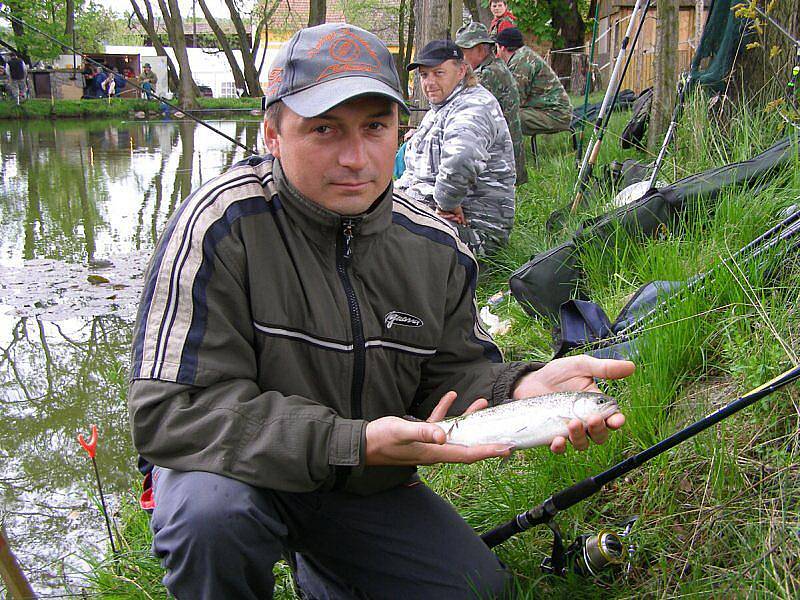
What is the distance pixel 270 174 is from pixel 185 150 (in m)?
16.4

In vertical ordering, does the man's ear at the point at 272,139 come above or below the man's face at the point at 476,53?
below

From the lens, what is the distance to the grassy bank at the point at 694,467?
240 cm

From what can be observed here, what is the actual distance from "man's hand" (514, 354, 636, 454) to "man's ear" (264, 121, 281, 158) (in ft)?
3.42

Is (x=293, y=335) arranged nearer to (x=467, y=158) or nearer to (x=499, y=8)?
(x=467, y=158)

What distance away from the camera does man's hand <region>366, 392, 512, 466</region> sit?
2113mm

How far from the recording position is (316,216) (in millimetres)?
2469

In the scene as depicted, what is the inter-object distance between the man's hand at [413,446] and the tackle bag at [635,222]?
8.37ft

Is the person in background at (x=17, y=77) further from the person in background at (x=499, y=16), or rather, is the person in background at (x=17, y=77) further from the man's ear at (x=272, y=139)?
the man's ear at (x=272, y=139)

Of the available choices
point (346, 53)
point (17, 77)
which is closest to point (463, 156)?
point (346, 53)

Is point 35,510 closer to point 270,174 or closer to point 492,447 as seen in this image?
point 270,174

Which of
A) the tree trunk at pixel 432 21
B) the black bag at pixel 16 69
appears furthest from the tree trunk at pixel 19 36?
the tree trunk at pixel 432 21

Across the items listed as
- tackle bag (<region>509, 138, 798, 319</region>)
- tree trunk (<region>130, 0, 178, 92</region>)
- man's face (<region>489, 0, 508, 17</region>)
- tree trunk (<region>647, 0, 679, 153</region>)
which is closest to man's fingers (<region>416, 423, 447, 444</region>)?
tackle bag (<region>509, 138, 798, 319</region>)

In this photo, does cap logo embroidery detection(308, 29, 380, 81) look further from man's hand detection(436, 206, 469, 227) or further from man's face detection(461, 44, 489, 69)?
man's face detection(461, 44, 489, 69)

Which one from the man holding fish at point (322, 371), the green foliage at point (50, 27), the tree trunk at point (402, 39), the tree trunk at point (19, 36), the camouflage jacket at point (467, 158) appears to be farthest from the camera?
the green foliage at point (50, 27)
